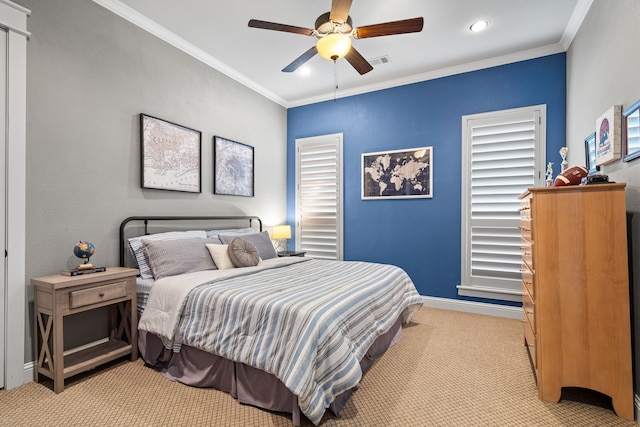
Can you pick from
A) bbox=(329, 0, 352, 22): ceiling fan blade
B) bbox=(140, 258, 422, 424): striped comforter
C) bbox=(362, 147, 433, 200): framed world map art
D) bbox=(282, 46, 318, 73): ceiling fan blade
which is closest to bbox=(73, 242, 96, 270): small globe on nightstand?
bbox=(140, 258, 422, 424): striped comforter

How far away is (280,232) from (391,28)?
10.2 feet

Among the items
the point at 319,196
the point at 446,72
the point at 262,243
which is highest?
the point at 446,72

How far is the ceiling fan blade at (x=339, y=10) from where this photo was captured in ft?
7.07

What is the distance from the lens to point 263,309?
195 cm

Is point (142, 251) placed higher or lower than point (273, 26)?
lower

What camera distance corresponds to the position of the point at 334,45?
2447 millimetres

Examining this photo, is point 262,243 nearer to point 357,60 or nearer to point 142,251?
point 142,251

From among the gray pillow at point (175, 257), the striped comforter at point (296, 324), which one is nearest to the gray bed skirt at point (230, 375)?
the striped comforter at point (296, 324)

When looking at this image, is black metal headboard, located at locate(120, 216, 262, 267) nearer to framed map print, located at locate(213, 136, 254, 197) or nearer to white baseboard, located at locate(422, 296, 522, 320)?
framed map print, located at locate(213, 136, 254, 197)

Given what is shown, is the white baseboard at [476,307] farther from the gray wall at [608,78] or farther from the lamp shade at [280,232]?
the lamp shade at [280,232]

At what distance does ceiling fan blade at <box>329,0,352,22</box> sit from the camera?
7.07 ft

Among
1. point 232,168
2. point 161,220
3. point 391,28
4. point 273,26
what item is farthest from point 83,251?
point 391,28

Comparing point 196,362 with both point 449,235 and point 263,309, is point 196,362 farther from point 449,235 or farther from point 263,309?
point 449,235

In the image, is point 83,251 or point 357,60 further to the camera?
point 357,60
